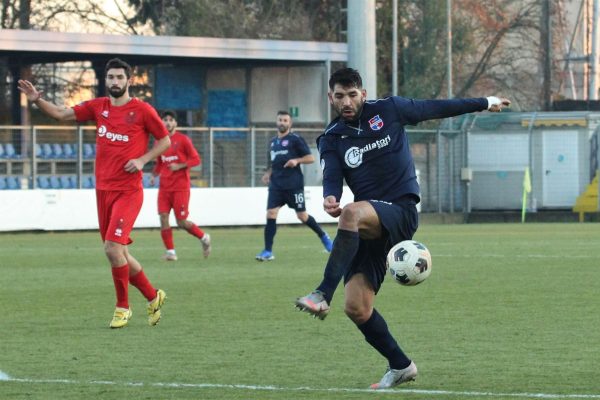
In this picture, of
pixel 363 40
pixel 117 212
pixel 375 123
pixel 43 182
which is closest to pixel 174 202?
pixel 117 212

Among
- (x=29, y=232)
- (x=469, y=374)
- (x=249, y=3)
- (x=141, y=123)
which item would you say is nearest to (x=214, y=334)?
(x=141, y=123)

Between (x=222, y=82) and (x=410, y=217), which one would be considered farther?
(x=222, y=82)

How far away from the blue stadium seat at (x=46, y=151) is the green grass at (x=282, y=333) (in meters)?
10.8

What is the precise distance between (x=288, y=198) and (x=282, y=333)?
9566 mm

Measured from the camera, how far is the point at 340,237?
8.16 m

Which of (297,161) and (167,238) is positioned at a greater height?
(297,161)

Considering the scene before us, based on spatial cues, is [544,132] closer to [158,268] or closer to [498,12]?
[498,12]

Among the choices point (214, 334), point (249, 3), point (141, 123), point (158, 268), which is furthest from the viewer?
point (249, 3)

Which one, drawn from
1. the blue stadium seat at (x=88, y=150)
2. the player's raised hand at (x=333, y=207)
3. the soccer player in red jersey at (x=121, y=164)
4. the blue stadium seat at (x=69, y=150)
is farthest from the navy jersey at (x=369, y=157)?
the blue stadium seat at (x=88, y=150)

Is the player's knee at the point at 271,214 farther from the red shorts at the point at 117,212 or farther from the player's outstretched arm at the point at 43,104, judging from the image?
the player's outstretched arm at the point at 43,104

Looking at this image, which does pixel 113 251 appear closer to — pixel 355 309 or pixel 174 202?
pixel 355 309

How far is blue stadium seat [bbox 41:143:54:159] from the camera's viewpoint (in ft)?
→ 103

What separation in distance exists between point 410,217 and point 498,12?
1835 inches

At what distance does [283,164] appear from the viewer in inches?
821
